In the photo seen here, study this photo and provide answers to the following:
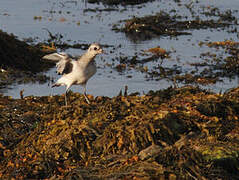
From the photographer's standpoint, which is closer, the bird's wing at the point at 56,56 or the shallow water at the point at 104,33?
the bird's wing at the point at 56,56

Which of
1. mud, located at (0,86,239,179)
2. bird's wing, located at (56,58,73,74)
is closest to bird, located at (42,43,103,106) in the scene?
bird's wing, located at (56,58,73,74)

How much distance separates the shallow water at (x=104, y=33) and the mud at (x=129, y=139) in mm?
6124

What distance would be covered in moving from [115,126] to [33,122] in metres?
2.09

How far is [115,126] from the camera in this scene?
25.2ft

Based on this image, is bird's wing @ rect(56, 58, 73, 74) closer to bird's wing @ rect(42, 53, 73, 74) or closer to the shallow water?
bird's wing @ rect(42, 53, 73, 74)

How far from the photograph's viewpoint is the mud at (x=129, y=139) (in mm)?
6684

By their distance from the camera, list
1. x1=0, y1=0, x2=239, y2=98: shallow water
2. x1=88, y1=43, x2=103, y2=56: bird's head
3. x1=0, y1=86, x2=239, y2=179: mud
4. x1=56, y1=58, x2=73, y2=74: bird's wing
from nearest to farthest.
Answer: x1=0, y1=86, x2=239, y2=179: mud
x1=88, y1=43, x2=103, y2=56: bird's head
x1=56, y1=58, x2=73, y2=74: bird's wing
x1=0, y1=0, x2=239, y2=98: shallow water

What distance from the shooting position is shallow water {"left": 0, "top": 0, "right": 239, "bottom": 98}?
56.7 feet

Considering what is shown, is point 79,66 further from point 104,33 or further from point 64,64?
point 104,33

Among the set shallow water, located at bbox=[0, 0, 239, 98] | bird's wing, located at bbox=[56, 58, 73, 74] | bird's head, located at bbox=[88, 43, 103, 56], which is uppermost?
bird's head, located at bbox=[88, 43, 103, 56]

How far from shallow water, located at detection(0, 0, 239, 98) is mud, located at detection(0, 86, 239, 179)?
20.1 ft

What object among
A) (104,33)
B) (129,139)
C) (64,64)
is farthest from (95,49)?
(104,33)

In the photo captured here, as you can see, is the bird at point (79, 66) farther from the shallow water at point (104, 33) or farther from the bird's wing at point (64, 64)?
the shallow water at point (104, 33)

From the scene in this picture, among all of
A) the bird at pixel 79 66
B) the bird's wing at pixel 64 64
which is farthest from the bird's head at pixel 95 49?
the bird's wing at pixel 64 64
